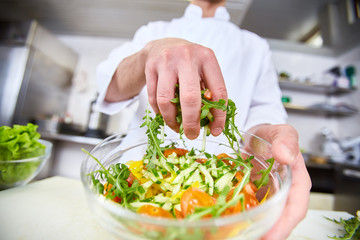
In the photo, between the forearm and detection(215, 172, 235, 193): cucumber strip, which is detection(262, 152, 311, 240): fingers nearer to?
detection(215, 172, 235, 193): cucumber strip

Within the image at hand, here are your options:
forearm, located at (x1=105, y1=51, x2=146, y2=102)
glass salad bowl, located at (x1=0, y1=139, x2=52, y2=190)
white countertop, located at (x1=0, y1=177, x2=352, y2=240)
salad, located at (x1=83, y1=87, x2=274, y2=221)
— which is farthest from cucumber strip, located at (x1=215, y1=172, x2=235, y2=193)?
glass salad bowl, located at (x1=0, y1=139, x2=52, y2=190)

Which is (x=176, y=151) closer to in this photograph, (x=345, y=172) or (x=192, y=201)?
(x=192, y=201)

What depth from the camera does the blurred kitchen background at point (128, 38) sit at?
215cm

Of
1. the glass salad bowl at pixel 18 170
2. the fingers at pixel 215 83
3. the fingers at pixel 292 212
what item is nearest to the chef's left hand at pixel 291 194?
the fingers at pixel 292 212

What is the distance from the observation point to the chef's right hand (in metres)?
0.32

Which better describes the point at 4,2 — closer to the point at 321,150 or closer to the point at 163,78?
the point at 163,78

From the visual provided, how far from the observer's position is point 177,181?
34 centimetres

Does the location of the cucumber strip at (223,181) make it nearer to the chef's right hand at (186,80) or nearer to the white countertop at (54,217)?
the chef's right hand at (186,80)

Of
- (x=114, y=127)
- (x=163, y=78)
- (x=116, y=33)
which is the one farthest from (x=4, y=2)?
(x=163, y=78)

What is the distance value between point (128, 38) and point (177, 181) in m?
3.00

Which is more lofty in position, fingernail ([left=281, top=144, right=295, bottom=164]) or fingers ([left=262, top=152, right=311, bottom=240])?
fingernail ([left=281, top=144, right=295, bottom=164])

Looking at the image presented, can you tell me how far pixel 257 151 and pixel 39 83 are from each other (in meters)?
2.83

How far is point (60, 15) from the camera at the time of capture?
2621 millimetres

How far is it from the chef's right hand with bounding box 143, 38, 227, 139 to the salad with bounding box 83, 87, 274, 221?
0.02 metres
